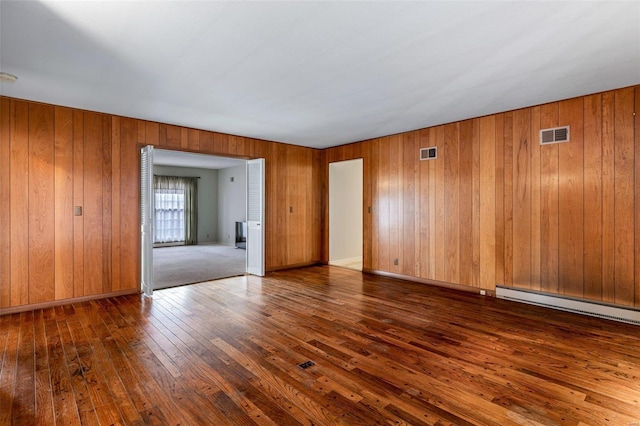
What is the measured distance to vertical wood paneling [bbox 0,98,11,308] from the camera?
12.2 ft

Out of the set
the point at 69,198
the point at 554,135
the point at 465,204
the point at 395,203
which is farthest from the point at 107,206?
the point at 554,135

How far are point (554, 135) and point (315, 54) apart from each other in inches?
130

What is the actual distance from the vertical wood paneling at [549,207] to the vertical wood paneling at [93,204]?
236 inches

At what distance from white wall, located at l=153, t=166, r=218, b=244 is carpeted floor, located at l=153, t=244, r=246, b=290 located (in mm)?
1495

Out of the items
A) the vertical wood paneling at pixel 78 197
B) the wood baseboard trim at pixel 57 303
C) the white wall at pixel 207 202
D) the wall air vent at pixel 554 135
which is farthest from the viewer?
the white wall at pixel 207 202

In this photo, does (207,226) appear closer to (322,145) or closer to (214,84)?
(322,145)

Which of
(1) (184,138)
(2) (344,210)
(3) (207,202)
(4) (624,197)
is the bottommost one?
(2) (344,210)

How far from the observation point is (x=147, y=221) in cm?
458

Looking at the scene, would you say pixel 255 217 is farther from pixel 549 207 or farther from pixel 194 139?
pixel 549 207

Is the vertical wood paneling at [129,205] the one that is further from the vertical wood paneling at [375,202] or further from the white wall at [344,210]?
the vertical wood paneling at [375,202]

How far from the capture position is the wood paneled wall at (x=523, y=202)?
11.7 feet

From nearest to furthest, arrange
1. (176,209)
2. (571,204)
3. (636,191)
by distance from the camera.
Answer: (636,191) → (571,204) → (176,209)

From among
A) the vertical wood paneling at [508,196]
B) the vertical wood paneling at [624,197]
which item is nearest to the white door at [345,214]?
the vertical wood paneling at [508,196]

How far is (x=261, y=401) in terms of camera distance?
80.8 inches
